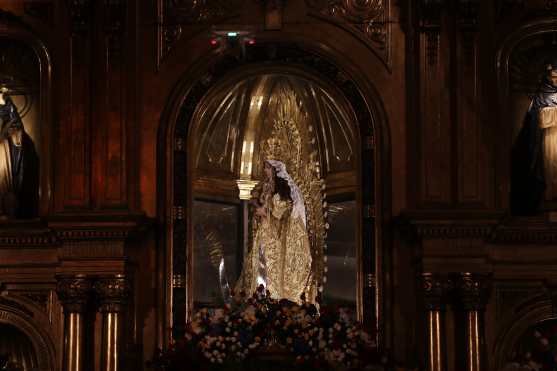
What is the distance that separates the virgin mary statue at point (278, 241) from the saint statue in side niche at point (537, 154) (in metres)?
2.56

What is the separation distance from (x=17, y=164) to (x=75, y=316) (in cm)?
215

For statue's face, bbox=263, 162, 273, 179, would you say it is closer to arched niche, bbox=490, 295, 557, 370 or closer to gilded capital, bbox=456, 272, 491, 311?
gilded capital, bbox=456, 272, 491, 311

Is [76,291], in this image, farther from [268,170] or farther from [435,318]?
[435,318]

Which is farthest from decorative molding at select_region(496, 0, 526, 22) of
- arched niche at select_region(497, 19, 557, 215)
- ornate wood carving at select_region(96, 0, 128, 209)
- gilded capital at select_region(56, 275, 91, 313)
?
gilded capital at select_region(56, 275, 91, 313)

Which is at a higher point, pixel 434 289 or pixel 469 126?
pixel 469 126

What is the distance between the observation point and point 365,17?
1875 cm

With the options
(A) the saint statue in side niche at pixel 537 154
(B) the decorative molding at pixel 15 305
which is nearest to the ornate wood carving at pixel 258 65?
(B) the decorative molding at pixel 15 305

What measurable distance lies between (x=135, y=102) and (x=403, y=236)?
3.41 m

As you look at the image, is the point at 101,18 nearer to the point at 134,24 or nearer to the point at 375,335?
the point at 134,24

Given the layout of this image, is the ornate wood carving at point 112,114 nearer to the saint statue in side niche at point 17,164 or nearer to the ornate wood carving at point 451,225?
the saint statue in side niche at point 17,164

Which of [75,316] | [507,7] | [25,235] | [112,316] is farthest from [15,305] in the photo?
[507,7]

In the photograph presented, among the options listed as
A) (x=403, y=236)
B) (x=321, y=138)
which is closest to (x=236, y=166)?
(x=321, y=138)

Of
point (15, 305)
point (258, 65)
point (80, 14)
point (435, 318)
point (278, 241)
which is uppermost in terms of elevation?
point (80, 14)

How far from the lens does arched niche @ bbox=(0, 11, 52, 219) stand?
18531mm
